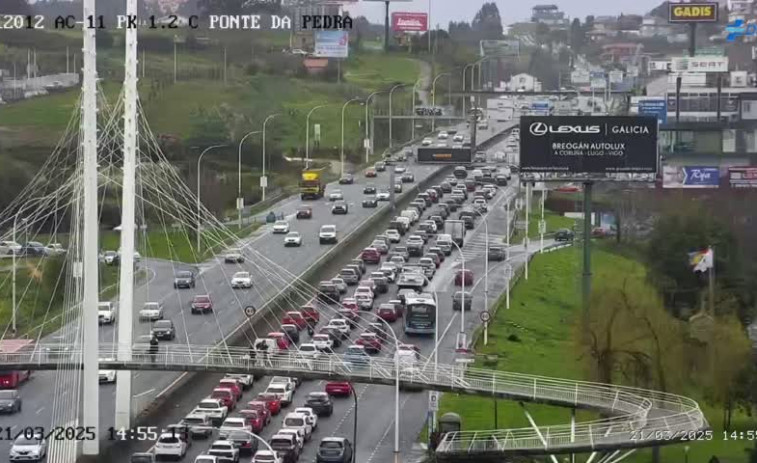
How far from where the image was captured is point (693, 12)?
221 ft

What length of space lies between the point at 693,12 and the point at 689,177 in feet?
71.1

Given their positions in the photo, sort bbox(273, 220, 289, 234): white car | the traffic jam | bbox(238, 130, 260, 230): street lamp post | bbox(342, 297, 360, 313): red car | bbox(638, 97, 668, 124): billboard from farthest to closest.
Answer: bbox(638, 97, 668, 124): billboard
bbox(238, 130, 260, 230): street lamp post
bbox(273, 220, 289, 234): white car
bbox(342, 297, 360, 313): red car
the traffic jam

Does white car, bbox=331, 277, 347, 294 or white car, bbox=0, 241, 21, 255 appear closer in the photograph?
white car, bbox=0, 241, 21, 255

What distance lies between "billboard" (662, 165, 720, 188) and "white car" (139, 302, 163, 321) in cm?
1962

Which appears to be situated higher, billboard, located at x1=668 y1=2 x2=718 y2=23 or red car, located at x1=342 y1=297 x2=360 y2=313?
billboard, located at x1=668 y1=2 x2=718 y2=23

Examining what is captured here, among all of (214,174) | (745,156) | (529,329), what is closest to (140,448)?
(529,329)

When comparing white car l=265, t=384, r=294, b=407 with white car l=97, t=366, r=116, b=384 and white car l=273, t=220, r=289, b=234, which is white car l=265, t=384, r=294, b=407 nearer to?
white car l=97, t=366, r=116, b=384

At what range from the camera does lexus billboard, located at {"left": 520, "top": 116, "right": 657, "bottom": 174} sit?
29.1 metres

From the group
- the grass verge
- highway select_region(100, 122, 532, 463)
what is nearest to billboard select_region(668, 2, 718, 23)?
the grass verge

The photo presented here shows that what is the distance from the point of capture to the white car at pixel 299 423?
21627 mm

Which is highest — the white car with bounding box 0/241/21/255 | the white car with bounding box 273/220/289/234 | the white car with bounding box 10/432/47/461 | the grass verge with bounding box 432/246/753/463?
the white car with bounding box 0/241/21/255

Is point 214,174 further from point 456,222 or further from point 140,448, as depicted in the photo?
point 140,448

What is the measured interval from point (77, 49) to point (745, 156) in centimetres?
1632

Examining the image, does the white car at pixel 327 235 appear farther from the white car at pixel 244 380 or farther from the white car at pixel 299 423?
the white car at pixel 299 423
